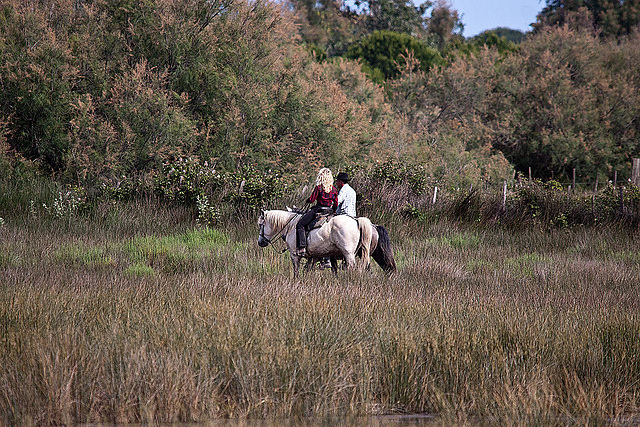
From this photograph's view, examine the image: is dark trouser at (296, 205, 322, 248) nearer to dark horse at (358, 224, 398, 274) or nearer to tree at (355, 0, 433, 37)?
dark horse at (358, 224, 398, 274)

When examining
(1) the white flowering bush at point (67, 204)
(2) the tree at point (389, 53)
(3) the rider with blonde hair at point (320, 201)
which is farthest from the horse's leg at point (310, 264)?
(2) the tree at point (389, 53)

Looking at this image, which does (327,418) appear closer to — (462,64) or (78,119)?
(78,119)

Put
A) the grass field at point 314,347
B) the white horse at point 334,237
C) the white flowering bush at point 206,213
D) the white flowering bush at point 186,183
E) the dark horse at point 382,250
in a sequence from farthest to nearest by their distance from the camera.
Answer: the white flowering bush at point 186,183 → the white flowering bush at point 206,213 → the dark horse at point 382,250 → the white horse at point 334,237 → the grass field at point 314,347

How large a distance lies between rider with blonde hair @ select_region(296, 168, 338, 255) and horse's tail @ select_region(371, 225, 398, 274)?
88 cm

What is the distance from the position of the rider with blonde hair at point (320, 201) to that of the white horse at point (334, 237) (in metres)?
0.15

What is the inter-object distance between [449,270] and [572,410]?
5.29 metres

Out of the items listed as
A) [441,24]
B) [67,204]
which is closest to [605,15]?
[441,24]

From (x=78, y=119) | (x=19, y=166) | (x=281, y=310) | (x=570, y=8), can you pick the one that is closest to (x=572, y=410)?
(x=281, y=310)

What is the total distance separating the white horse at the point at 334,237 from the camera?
29.5 feet

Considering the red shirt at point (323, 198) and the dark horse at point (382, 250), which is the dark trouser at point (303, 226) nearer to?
the red shirt at point (323, 198)

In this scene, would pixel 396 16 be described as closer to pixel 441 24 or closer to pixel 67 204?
pixel 441 24

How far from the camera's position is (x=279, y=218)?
9.64 metres

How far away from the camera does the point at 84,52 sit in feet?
61.4

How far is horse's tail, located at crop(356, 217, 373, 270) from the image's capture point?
362 inches
